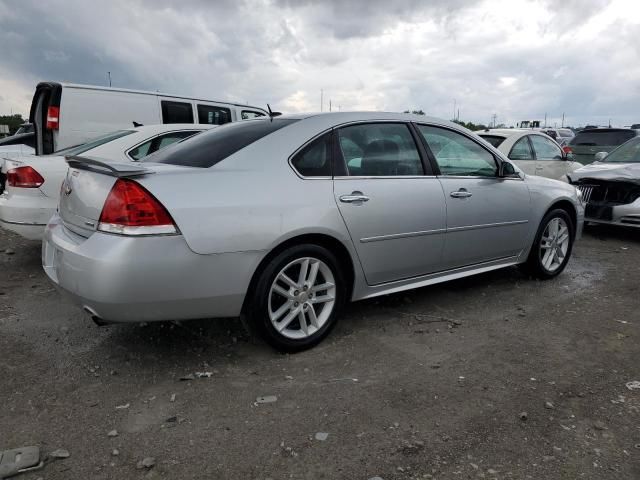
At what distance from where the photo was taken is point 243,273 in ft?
9.77

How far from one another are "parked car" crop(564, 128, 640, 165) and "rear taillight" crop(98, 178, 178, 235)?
10.9 metres

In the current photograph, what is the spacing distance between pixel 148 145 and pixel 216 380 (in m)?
3.48

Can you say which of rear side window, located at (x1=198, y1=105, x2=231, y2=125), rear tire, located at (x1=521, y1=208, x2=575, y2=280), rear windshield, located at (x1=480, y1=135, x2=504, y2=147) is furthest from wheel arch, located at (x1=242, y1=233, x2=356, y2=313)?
rear side window, located at (x1=198, y1=105, x2=231, y2=125)

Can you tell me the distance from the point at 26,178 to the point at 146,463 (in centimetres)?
384

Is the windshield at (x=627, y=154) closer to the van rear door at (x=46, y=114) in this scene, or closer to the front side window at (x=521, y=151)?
the front side window at (x=521, y=151)

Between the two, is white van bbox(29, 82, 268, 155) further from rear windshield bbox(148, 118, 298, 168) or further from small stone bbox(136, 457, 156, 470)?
small stone bbox(136, 457, 156, 470)

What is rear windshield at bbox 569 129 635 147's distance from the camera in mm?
11543

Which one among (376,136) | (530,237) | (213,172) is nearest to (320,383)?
(213,172)

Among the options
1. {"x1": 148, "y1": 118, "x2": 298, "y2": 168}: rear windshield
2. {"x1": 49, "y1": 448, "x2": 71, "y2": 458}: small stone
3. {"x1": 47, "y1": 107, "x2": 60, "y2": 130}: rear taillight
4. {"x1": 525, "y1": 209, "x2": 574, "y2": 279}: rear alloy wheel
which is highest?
{"x1": 47, "y1": 107, "x2": 60, "y2": 130}: rear taillight

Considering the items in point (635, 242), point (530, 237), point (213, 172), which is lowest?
point (635, 242)

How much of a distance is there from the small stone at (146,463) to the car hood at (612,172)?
701 centimetres

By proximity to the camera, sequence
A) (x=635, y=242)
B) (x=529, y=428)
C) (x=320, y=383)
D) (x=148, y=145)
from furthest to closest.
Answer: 1. (x=635, y=242)
2. (x=148, y=145)
3. (x=320, y=383)
4. (x=529, y=428)

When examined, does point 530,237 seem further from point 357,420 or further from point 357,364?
point 357,420

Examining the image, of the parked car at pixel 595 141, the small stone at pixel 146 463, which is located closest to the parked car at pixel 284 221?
the small stone at pixel 146 463
